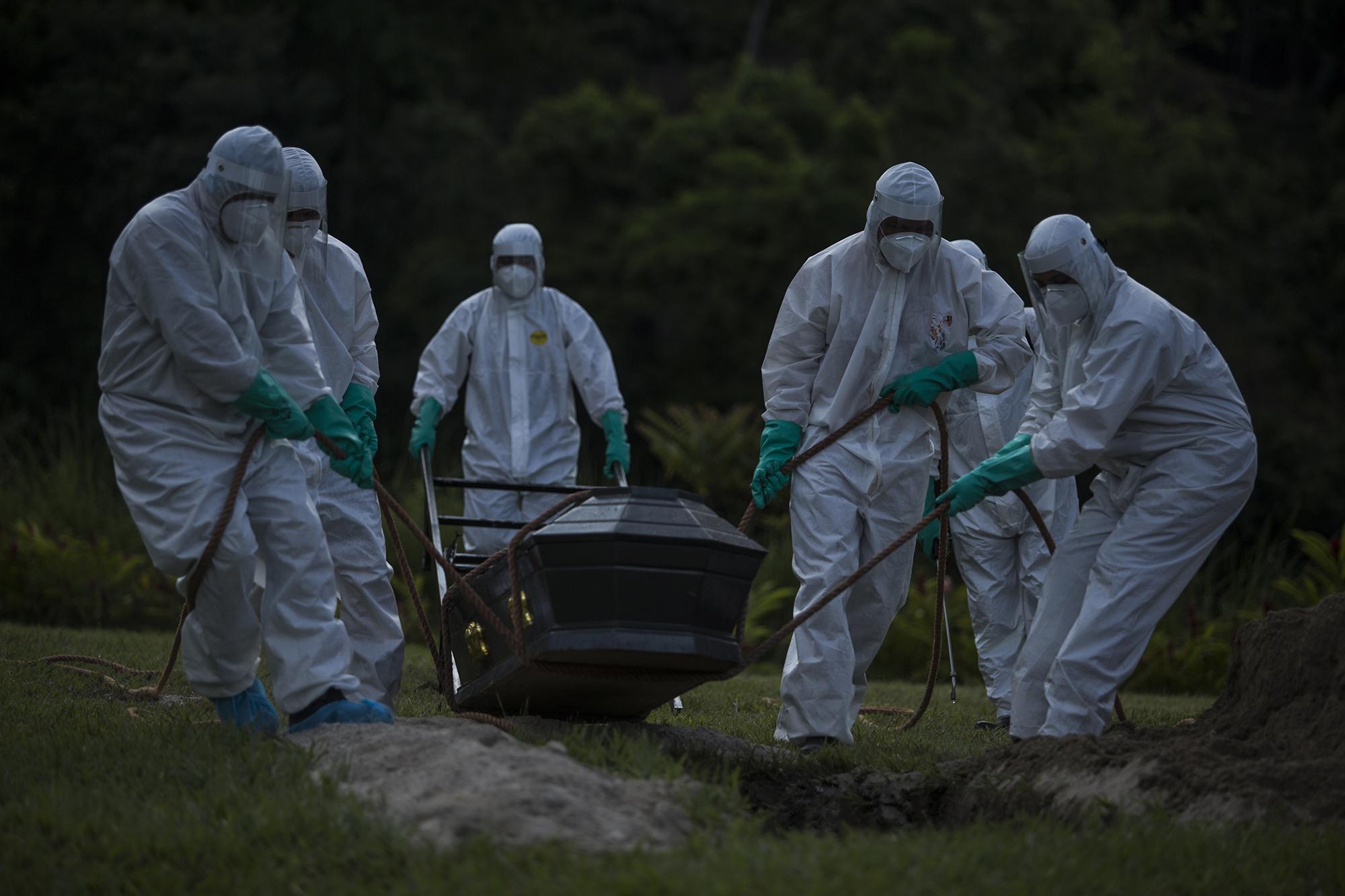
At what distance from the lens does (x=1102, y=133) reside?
2323 centimetres

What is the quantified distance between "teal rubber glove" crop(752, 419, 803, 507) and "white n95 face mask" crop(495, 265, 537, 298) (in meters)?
3.36

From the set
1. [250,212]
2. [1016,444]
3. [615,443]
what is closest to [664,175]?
[615,443]

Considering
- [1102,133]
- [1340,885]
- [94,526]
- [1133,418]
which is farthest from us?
[1102,133]

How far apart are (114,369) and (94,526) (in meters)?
7.38

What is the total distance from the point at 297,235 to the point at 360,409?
801 mm

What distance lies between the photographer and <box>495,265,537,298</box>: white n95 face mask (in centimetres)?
938

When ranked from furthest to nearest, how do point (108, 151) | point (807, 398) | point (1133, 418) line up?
point (108, 151) < point (807, 398) < point (1133, 418)

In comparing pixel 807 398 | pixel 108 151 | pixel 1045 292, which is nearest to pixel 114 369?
pixel 807 398

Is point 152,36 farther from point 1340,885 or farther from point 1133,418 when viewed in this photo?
point 1340,885

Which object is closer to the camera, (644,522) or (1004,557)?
(644,522)

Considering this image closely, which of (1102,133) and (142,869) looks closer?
(142,869)

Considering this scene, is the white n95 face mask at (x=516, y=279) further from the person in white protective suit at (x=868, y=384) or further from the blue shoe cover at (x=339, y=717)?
the blue shoe cover at (x=339, y=717)

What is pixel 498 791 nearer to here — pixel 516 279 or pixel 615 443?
pixel 615 443

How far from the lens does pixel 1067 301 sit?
5.79 m
